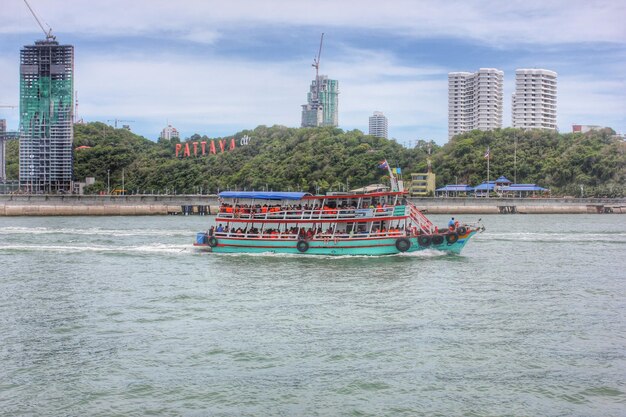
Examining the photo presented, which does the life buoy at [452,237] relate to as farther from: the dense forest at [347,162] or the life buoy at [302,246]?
the dense forest at [347,162]

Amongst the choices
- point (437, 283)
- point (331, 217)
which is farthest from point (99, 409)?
point (331, 217)

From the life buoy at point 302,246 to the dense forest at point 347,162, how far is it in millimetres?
73353

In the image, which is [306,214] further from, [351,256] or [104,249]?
[104,249]

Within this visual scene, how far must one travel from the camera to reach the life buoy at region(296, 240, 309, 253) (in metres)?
43.8

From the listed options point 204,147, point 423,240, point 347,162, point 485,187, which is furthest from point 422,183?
point 423,240

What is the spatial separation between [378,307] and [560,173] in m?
103

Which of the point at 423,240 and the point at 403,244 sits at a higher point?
the point at 423,240

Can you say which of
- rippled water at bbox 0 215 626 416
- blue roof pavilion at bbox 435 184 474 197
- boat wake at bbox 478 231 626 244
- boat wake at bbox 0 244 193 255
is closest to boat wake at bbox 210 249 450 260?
rippled water at bbox 0 215 626 416

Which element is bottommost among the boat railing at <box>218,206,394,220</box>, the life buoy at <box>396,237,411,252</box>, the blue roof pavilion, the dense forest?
the life buoy at <box>396,237,411,252</box>

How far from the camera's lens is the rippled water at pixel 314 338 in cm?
1728

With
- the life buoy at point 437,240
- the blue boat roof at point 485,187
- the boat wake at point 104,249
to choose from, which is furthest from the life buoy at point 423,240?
the blue boat roof at point 485,187

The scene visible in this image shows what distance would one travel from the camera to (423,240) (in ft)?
141

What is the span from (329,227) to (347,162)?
81.7 meters

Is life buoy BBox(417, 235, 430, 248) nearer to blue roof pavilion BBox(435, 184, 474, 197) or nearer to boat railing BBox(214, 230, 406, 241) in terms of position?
boat railing BBox(214, 230, 406, 241)
